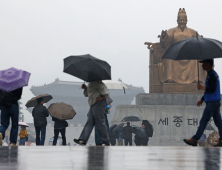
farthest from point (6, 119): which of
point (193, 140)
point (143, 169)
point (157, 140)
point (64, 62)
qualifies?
point (157, 140)

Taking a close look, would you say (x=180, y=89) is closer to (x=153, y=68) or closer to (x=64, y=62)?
(x=153, y=68)

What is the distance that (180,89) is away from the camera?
16.9m

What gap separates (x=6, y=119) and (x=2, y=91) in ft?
1.39

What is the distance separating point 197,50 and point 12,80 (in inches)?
104

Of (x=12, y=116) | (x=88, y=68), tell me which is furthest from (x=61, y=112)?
(x=88, y=68)

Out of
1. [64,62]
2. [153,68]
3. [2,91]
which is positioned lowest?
[2,91]

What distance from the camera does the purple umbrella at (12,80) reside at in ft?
18.5

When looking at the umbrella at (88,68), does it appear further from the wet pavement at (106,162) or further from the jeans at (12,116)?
the wet pavement at (106,162)

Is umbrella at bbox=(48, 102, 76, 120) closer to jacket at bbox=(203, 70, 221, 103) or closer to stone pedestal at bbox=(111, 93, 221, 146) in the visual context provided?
jacket at bbox=(203, 70, 221, 103)

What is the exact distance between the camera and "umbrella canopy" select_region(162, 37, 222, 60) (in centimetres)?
513

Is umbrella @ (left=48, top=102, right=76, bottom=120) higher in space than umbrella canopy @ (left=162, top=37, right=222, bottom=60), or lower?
lower

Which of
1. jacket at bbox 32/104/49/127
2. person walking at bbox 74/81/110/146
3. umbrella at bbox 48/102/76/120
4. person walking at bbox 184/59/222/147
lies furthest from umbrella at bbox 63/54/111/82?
umbrella at bbox 48/102/76/120

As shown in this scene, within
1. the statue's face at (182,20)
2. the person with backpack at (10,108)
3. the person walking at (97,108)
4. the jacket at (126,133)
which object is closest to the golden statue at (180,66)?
the statue's face at (182,20)

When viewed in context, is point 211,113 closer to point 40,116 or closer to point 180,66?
point 40,116
